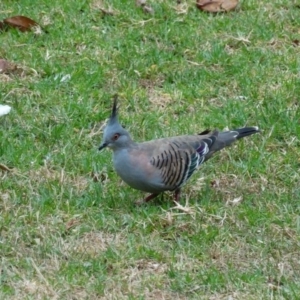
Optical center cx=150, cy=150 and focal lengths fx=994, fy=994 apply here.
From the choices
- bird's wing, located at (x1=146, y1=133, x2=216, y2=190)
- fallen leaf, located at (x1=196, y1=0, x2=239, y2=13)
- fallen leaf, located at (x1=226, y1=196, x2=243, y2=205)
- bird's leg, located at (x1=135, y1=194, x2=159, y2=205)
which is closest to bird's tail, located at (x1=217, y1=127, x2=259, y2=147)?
bird's wing, located at (x1=146, y1=133, x2=216, y2=190)

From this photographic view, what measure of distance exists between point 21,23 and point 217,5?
1.68 metres

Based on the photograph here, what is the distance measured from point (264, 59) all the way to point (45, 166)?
7.59ft

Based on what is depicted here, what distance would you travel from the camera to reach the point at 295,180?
19.9ft

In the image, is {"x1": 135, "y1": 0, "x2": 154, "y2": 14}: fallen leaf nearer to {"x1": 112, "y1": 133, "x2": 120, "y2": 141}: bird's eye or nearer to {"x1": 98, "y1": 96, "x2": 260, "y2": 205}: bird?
{"x1": 98, "y1": 96, "x2": 260, "y2": 205}: bird

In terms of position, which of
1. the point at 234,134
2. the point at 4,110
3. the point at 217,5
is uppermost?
the point at 234,134

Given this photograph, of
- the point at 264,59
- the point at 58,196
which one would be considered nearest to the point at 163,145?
the point at 58,196

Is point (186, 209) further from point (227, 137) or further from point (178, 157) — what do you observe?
Answer: point (227, 137)

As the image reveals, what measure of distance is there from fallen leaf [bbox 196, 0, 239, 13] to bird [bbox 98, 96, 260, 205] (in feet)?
8.90

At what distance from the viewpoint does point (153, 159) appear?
5703 millimetres

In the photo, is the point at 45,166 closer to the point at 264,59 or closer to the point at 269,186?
the point at 269,186

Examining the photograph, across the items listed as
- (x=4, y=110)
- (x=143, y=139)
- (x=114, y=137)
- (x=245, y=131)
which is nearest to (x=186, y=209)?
(x=114, y=137)

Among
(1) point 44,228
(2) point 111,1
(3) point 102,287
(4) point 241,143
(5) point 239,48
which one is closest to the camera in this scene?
(3) point 102,287

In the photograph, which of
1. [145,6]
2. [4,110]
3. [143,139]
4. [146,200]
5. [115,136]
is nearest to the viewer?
[115,136]

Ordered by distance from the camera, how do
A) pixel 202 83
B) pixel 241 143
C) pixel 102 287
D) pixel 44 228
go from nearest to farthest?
1. pixel 102 287
2. pixel 44 228
3. pixel 241 143
4. pixel 202 83
